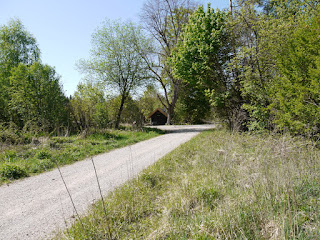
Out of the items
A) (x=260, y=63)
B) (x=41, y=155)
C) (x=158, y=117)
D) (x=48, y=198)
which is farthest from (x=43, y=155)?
(x=158, y=117)

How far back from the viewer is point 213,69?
13.5 meters

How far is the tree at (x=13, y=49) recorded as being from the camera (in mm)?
25247

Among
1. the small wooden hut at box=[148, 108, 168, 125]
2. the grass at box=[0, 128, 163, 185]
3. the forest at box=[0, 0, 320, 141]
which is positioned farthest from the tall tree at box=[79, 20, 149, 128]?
the small wooden hut at box=[148, 108, 168, 125]

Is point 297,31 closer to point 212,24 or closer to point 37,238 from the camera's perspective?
point 212,24

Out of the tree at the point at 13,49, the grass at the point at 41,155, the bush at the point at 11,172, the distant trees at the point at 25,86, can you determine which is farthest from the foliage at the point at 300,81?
the tree at the point at 13,49

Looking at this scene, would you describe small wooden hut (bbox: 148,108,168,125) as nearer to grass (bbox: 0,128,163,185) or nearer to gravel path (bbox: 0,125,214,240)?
grass (bbox: 0,128,163,185)

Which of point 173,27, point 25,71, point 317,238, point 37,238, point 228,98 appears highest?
point 173,27

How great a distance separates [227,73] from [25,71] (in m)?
18.9

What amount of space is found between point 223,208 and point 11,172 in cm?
646

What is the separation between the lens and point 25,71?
19172 mm

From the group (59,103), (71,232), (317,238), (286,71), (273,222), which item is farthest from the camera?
(59,103)

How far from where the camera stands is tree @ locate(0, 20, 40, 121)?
25247 mm

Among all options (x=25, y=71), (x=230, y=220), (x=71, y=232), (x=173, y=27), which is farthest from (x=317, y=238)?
(x=173, y=27)

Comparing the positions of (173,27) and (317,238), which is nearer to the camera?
(317,238)
